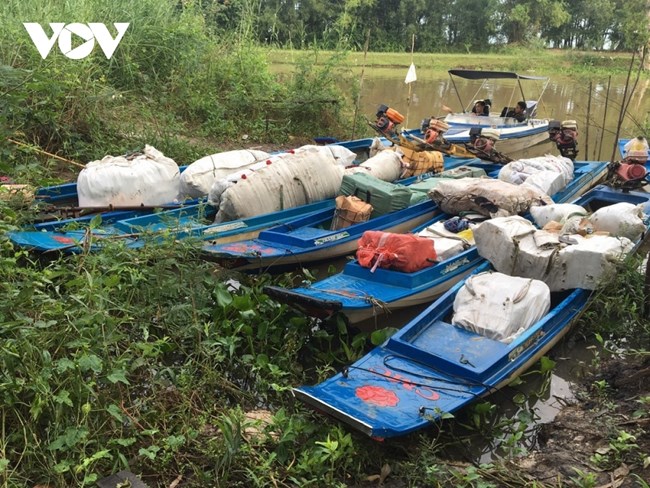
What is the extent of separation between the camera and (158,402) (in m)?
3.66

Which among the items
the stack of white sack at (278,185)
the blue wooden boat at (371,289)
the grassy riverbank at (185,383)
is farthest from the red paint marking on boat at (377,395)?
the stack of white sack at (278,185)

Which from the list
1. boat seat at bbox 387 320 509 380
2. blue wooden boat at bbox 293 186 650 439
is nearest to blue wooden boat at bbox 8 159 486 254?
blue wooden boat at bbox 293 186 650 439

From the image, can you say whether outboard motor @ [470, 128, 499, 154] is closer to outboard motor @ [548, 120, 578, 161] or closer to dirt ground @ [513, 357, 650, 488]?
outboard motor @ [548, 120, 578, 161]

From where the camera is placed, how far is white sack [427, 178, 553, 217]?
6.39m

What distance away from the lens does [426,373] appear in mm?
4027

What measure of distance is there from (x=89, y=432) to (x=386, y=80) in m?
20.3

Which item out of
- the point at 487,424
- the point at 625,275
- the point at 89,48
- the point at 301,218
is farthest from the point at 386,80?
the point at 487,424

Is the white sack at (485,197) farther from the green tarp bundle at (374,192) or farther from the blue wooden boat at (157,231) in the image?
the blue wooden boat at (157,231)

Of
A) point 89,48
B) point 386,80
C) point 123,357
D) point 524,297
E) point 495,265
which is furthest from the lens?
point 386,80

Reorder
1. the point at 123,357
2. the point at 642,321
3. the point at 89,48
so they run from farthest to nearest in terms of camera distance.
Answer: the point at 89,48
the point at 642,321
the point at 123,357

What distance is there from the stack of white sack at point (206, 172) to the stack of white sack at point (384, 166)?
59.5 inches

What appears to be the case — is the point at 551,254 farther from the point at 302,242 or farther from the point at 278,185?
the point at 278,185

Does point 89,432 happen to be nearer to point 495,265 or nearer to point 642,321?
point 495,265

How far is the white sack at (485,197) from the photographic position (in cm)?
639
